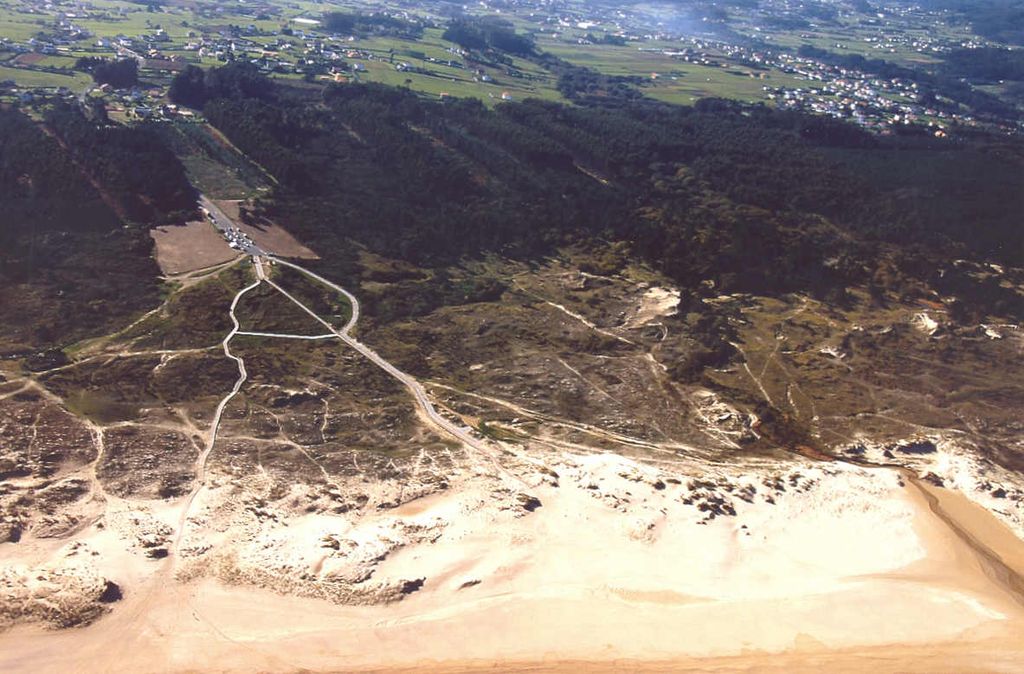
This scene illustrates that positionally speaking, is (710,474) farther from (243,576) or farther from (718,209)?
(718,209)

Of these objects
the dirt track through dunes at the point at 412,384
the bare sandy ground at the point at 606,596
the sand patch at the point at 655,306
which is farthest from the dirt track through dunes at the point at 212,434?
the sand patch at the point at 655,306

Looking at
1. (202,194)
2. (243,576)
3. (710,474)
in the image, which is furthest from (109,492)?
(202,194)

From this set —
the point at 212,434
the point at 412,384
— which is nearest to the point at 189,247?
the point at 412,384

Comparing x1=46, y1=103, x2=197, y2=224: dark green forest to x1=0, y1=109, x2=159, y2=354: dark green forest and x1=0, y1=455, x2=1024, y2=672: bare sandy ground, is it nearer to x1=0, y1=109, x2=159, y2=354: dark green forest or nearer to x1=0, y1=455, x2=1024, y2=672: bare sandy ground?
x1=0, y1=109, x2=159, y2=354: dark green forest

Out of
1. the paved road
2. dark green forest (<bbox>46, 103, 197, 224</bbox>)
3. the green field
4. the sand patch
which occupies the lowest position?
the paved road

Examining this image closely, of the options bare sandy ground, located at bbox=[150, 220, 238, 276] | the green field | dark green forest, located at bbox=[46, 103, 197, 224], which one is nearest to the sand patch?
bare sandy ground, located at bbox=[150, 220, 238, 276]
